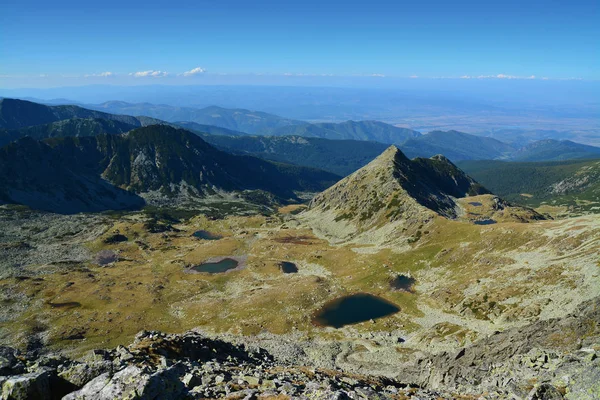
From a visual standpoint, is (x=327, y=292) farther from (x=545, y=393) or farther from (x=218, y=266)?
(x=545, y=393)

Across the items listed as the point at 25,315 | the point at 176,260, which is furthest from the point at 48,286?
the point at 176,260

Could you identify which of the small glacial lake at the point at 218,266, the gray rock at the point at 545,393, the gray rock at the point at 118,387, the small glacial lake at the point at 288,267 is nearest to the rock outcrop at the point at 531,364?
the gray rock at the point at 545,393

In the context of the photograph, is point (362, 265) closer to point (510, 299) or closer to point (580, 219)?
point (510, 299)

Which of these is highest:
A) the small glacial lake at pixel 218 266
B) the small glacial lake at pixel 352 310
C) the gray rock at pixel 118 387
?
the gray rock at pixel 118 387

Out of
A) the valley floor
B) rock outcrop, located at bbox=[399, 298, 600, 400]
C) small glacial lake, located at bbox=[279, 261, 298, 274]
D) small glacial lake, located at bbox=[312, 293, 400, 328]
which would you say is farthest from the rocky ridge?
small glacial lake, located at bbox=[279, 261, 298, 274]

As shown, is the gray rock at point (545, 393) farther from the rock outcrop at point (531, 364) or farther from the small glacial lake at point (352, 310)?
the small glacial lake at point (352, 310)

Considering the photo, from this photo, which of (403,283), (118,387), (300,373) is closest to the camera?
(118,387)

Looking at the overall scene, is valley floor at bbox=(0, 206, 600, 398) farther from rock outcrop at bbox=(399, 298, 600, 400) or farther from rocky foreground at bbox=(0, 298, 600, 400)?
rocky foreground at bbox=(0, 298, 600, 400)

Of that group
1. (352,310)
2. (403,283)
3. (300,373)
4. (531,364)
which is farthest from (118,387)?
(403,283)
